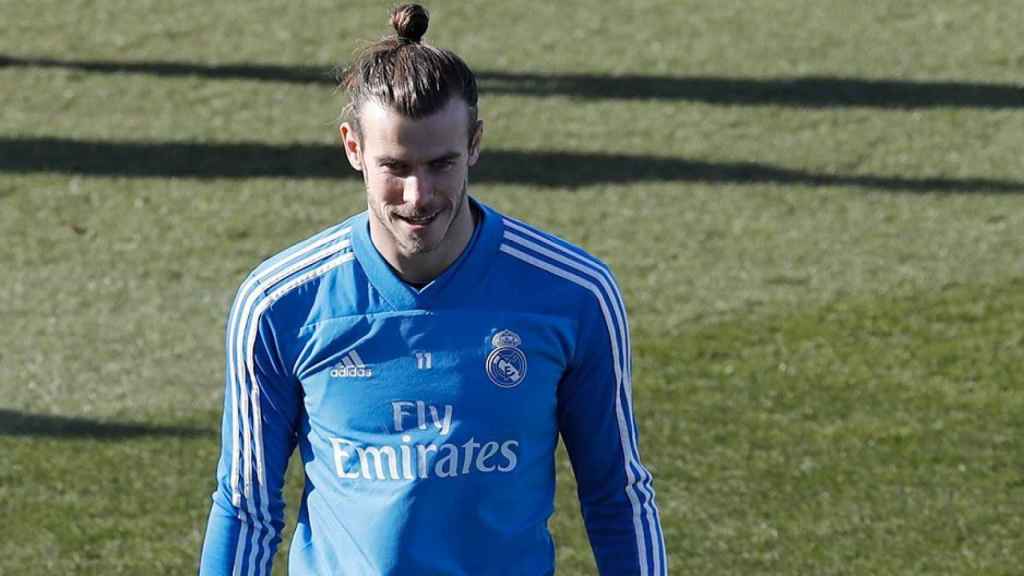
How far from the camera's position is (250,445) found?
3787 mm

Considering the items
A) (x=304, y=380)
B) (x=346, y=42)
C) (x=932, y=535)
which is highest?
(x=346, y=42)

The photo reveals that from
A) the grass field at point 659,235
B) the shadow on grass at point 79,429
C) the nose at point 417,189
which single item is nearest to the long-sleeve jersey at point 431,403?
the nose at point 417,189

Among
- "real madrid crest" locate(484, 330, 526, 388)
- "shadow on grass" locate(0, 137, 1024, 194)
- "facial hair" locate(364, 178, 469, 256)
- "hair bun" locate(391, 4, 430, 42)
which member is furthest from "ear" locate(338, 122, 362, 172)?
"shadow on grass" locate(0, 137, 1024, 194)

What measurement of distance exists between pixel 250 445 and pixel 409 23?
876 mm

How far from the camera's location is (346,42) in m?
17.6

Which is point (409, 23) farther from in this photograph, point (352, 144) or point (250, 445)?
point (250, 445)

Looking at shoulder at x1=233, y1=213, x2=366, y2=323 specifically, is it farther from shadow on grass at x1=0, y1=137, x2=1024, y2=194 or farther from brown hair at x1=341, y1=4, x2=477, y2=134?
shadow on grass at x1=0, y1=137, x2=1024, y2=194

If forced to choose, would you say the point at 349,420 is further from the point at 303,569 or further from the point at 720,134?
the point at 720,134

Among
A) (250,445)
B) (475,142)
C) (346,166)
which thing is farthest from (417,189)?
(346,166)

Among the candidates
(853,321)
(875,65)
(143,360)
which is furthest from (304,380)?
(875,65)

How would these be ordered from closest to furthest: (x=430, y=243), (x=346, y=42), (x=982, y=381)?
(x=430, y=243) < (x=982, y=381) < (x=346, y=42)

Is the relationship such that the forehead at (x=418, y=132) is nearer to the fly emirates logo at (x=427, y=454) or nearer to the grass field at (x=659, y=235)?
the fly emirates logo at (x=427, y=454)

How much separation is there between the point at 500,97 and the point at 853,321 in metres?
5.80

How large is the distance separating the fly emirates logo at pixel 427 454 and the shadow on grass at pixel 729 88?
465 inches
